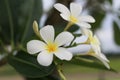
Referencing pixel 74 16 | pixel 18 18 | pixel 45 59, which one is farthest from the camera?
pixel 18 18

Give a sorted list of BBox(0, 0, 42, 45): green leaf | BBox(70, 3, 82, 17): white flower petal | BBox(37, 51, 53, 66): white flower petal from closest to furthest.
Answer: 1. BBox(37, 51, 53, 66): white flower petal
2. BBox(70, 3, 82, 17): white flower petal
3. BBox(0, 0, 42, 45): green leaf

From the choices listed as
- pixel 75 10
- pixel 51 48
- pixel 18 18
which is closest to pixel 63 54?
pixel 51 48

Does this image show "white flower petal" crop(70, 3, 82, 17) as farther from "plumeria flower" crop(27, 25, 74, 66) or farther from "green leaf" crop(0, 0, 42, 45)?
"green leaf" crop(0, 0, 42, 45)

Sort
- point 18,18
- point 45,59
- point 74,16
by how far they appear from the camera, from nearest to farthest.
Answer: point 45,59 → point 74,16 → point 18,18

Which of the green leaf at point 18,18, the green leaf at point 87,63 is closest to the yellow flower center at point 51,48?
the green leaf at point 87,63

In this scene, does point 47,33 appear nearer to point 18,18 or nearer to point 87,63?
point 87,63

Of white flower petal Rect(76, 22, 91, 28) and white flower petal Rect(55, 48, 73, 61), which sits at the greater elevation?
white flower petal Rect(76, 22, 91, 28)

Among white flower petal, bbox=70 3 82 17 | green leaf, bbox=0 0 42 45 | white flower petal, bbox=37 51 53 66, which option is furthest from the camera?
green leaf, bbox=0 0 42 45

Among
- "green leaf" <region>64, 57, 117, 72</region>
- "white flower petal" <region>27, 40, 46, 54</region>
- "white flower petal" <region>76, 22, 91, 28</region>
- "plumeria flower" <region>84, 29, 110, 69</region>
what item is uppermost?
"white flower petal" <region>76, 22, 91, 28</region>

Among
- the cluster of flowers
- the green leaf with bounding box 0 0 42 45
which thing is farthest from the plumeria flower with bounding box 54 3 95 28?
the green leaf with bounding box 0 0 42 45
